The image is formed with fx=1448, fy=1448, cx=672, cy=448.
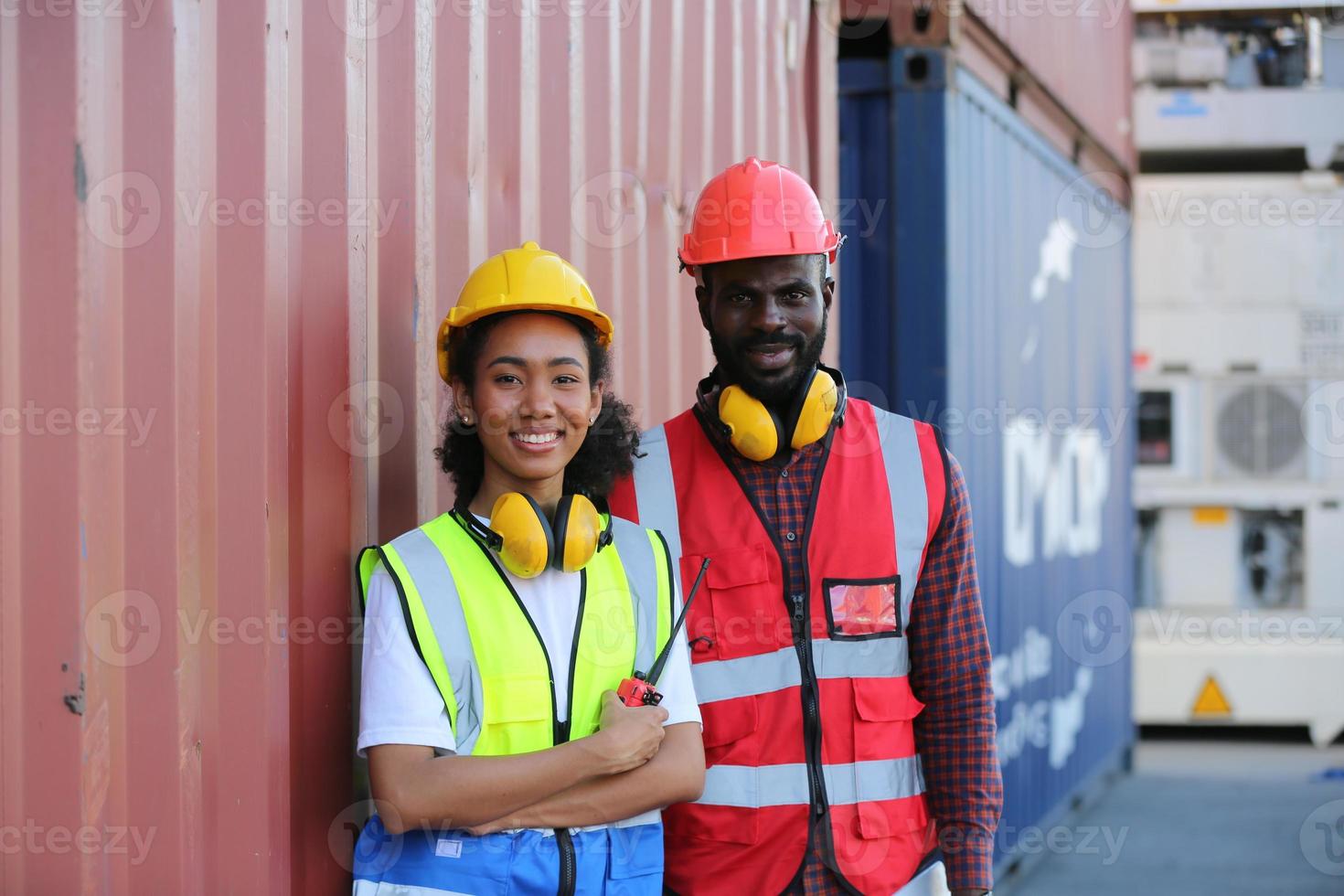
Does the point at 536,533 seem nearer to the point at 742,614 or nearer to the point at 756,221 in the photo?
the point at 742,614

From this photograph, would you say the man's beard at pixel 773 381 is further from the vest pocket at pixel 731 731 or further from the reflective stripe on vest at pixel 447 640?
the reflective stripe on vest at pixel 447 640

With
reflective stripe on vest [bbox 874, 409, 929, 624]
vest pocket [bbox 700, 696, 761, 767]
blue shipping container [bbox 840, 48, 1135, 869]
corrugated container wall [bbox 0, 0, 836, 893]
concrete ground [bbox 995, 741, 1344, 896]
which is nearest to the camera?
corrugated container wall [bbox 0, 0, 836, 893]

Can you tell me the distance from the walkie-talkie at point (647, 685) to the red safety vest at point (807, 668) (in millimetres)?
211

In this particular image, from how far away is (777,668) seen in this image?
268 centimetres

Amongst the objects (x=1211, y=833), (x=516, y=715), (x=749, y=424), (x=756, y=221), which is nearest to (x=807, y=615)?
(x=749, y=424)

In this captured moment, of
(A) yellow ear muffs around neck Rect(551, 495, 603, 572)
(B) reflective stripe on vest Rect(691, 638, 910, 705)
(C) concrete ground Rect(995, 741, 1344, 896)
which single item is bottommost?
(C) concrete ground Rect(995, 741, 1344, 896)

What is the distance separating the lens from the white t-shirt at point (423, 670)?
7.29 feet

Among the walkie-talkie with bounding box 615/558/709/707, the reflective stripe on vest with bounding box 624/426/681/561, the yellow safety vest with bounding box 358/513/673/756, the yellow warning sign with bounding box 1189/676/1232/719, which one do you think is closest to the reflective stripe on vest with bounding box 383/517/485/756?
the yellow safety vest with bounding box 358/513/673/756

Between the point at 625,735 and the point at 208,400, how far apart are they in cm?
89

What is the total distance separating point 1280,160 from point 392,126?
9.89m

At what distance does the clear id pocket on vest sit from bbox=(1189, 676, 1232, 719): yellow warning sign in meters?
8.71

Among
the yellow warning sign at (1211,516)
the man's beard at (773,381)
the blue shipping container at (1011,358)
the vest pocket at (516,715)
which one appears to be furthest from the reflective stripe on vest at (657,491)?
the yellow warning sign at (1211,516)

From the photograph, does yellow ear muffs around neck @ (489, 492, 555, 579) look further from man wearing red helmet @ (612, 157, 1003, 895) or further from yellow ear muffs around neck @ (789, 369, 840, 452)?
yellow ear muffs around neck @ (789, 369, 840, 452)

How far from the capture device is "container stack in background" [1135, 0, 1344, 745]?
10.5 meters
